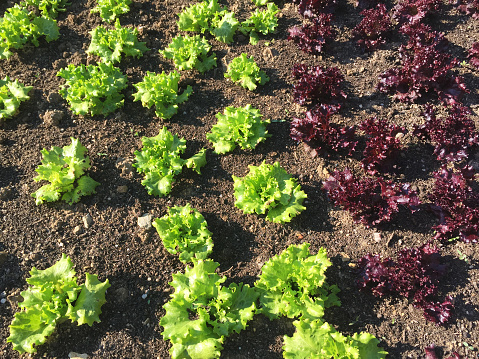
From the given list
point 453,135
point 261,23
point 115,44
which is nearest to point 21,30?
point 115,44

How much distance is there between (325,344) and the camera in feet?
13.9

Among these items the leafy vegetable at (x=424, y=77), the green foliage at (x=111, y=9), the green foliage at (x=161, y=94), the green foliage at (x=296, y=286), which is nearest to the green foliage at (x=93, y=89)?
the green foliage at (x=161, y=94)

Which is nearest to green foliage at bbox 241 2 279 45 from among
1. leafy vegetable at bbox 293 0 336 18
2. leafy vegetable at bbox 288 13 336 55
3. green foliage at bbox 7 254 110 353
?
leafy vegetable at bbox 288 13 336 55

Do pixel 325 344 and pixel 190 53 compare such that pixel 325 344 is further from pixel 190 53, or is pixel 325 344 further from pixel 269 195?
pixel 190 53

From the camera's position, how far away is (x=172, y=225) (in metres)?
5.12

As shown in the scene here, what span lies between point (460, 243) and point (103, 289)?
467cm

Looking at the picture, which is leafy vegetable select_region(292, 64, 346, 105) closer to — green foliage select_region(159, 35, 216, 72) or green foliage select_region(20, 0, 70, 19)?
green foliage select_region(159, 35, 216, 72)

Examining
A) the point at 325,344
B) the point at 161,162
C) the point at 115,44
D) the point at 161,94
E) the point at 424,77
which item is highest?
the point at 115,44

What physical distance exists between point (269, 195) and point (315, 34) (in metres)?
3.31

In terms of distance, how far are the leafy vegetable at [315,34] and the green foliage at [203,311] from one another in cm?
430

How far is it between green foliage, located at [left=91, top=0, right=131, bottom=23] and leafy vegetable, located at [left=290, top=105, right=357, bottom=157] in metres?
4.21

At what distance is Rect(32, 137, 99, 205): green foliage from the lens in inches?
217

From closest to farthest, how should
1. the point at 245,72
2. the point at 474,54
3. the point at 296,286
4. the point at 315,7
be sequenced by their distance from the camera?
the point at 296,286
the point at 245,72
the point at 474,54
the point at 315,7

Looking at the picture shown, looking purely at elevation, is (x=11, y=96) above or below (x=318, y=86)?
below
